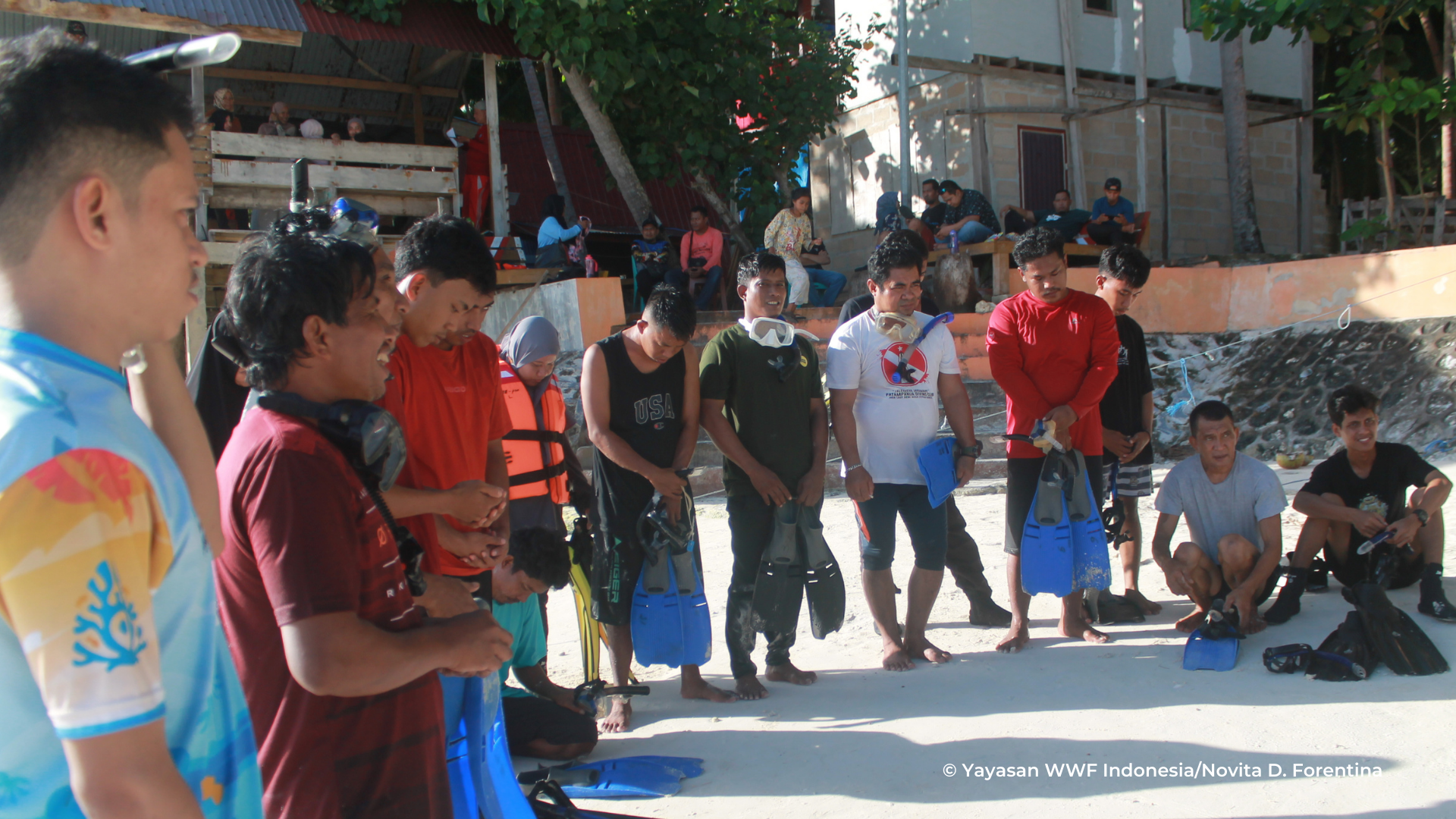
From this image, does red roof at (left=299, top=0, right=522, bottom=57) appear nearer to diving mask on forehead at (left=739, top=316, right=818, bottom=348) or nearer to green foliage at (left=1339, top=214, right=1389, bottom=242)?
diving mask on forehead at (left=739, top=316, right=818, bottom=348)

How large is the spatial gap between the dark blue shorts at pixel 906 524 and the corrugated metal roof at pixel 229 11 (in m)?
8.36

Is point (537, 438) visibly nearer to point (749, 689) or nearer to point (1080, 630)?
point (749, 689)

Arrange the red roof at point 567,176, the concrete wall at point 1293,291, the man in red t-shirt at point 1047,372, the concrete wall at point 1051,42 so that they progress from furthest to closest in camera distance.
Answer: the red roof at point 567,176
the concrete wall at point 1051,42
the concrete wall at point 1293,291
the man in red t-shirt at point 1047,372

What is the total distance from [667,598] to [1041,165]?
12563 mm

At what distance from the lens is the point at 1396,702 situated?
347 cm

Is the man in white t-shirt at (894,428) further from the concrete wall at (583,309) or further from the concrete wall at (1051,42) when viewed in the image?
the concrete wall at (1051,42)

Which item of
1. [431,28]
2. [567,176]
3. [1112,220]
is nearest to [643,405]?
[431,28]

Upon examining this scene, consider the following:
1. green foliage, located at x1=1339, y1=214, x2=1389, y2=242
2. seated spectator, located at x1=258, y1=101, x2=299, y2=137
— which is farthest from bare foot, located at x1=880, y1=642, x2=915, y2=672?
green foliage, located at x1=1339, y1=214, x2=1389, y2=242

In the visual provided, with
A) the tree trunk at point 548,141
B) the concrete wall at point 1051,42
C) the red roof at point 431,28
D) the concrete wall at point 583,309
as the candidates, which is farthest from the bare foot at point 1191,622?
the tree trunk at point 548,141

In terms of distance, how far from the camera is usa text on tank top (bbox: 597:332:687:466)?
4031mm

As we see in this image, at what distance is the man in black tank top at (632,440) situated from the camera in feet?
13.0

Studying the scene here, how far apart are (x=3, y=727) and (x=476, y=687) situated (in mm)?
1229

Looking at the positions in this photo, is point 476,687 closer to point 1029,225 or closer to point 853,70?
point 1029,225

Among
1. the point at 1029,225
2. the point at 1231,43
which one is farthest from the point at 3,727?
the point at 1231,43
